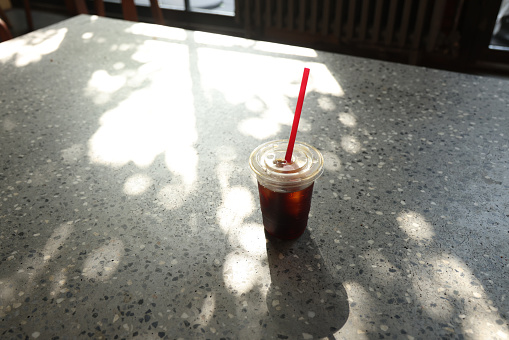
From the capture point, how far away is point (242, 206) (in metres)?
0.81

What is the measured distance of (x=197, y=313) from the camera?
606mm

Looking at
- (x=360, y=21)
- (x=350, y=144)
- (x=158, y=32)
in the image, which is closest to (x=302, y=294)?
(x=350, y=144)

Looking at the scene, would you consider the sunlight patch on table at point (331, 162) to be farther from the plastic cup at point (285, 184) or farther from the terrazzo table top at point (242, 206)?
the plastic cup at point (285, 184)

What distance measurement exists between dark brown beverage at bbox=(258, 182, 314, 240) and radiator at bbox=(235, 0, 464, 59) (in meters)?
3.15

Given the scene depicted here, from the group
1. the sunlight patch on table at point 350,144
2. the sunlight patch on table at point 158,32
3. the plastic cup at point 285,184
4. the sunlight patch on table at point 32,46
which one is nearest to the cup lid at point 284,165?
the plastic cup at point 285,184

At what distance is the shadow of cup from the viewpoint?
0.59m

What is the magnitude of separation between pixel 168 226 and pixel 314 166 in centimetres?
30

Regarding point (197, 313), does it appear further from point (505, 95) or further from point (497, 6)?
point (497, 6)

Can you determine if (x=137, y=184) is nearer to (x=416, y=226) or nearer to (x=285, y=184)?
(x=285, y=184)

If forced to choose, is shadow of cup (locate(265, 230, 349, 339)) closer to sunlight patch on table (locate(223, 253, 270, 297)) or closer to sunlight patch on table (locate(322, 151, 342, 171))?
sunlight patch on table (locate(223, 253, 270, 297))

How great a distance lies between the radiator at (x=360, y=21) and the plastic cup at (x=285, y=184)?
10.2ft

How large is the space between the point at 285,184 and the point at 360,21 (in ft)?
11.0

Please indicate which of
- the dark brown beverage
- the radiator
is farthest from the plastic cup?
the radiator

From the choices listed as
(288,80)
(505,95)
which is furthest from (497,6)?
(288,80)
